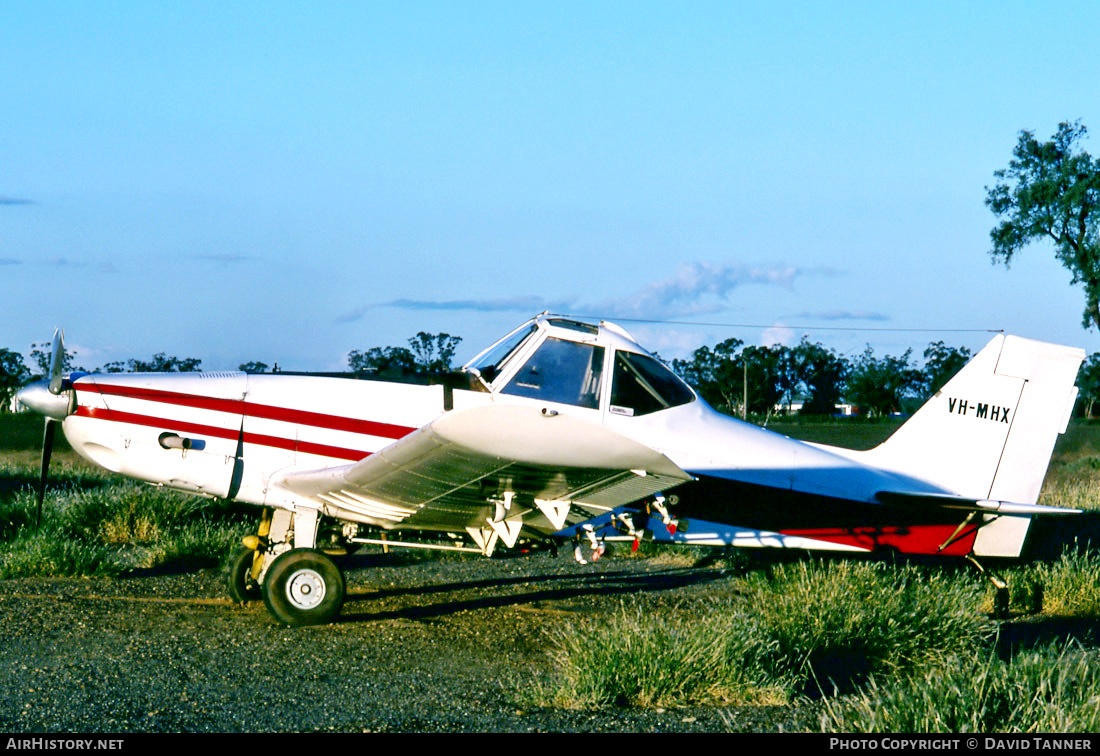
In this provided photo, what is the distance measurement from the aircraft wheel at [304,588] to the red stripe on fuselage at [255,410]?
40.2 inches

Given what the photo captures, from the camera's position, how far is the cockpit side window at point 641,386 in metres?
7.83

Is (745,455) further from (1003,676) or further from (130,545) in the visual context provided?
(130,545)

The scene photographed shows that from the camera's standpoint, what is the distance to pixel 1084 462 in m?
28.7

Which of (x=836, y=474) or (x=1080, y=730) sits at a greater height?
(x=836, y=474)

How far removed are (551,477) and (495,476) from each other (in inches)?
16.6

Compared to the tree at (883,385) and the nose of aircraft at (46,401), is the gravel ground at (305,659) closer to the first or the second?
the nose of aircraft at (46,401)

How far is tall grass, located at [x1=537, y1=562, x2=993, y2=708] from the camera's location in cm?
561

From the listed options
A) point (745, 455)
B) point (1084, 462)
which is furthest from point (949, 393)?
point (1084, 462)

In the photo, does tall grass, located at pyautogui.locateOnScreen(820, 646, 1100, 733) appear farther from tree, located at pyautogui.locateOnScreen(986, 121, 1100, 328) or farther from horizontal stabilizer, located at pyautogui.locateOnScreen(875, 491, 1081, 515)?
tree, located at pyautogui.locateOnScreen(986, 121, 1100, 328)

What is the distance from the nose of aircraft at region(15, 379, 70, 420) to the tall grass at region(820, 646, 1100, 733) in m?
6.15

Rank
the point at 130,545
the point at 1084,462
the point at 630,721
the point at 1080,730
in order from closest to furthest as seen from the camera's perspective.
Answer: the point at 1080,730, the point at 630,721, the point at 130,545, the point at 1084,462

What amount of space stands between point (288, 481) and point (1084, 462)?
27.1 meters

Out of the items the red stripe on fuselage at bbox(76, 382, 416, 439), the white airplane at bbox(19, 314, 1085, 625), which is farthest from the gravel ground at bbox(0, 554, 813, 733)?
the red stripe on fuselage at bbox(76, 382, 416, 439)

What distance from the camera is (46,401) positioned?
7.89m
